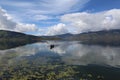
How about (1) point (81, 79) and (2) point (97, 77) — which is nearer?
(1) point (81, 79)

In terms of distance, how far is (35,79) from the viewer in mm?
59406

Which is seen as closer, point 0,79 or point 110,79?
point 0,79

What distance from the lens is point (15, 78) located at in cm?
6022

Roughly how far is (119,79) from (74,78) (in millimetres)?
14728

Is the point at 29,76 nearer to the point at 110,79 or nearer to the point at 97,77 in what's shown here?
the point at 97,77

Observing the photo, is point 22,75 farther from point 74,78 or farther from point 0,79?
point 74,78

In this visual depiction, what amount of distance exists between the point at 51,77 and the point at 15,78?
37.1ft

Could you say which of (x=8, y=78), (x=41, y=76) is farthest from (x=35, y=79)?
(x=8, y=78)

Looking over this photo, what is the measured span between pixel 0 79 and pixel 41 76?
42.1 ft

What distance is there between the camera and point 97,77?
209ft

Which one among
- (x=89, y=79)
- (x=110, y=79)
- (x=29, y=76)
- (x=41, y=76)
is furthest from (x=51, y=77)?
(x=110, y=79)

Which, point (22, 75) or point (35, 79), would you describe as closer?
point (35, 79)

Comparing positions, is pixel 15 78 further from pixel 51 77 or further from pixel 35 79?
pixel 51 77

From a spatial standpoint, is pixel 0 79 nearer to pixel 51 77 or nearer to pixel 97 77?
pixel 51 77
